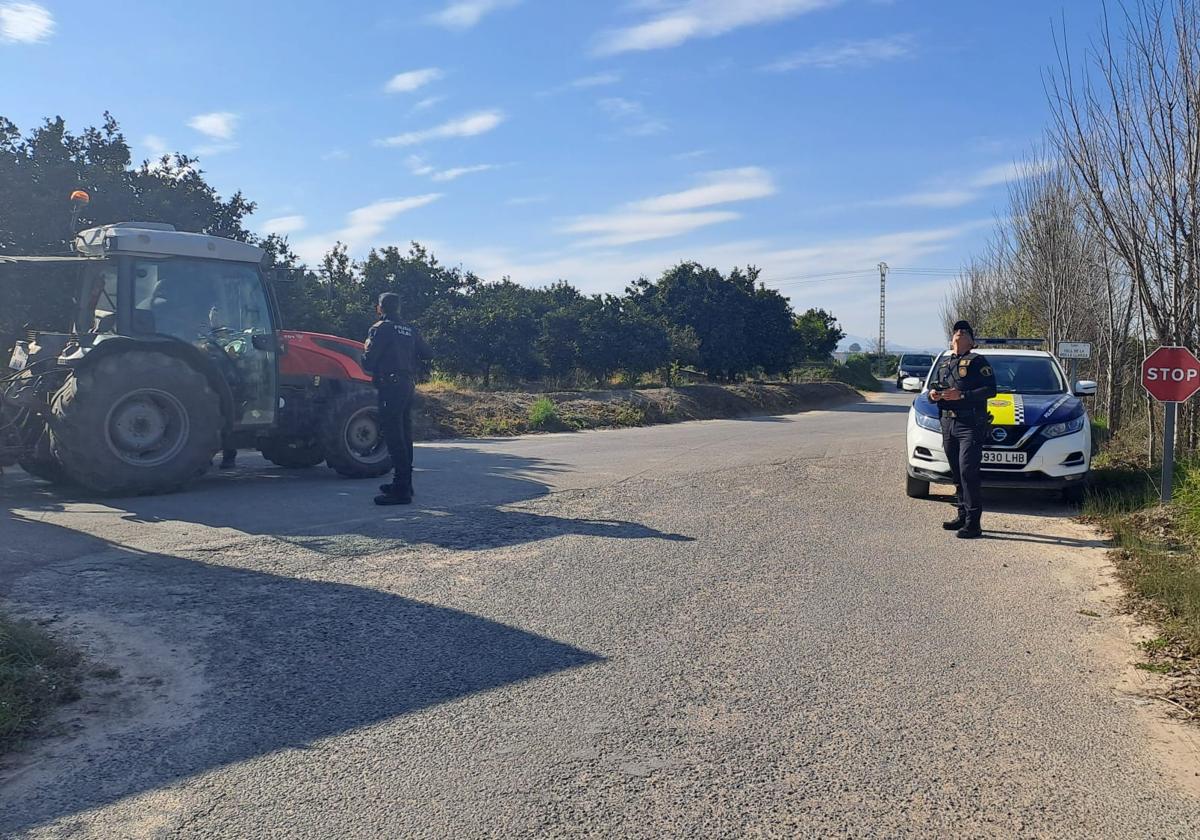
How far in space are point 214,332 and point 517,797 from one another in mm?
8080

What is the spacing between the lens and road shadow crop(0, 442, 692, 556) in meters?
7.72

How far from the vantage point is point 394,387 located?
30.7 ft

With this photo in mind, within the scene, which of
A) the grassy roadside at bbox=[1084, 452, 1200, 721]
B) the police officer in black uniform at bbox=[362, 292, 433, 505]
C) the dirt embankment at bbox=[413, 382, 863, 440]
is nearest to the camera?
the grassy roadside at bbox=[1084, 452, 1200, 721]

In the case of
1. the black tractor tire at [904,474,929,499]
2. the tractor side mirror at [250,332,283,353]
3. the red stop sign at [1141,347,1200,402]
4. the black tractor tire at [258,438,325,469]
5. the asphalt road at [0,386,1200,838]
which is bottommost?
the asphalt road at [0,386,1200,838]

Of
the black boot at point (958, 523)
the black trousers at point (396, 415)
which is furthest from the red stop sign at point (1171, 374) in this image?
the black trousers at point (396, 415)

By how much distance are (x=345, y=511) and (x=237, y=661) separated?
13.5 feet

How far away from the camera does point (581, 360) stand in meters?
29.7

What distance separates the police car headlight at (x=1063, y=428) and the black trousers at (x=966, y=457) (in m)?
1.26

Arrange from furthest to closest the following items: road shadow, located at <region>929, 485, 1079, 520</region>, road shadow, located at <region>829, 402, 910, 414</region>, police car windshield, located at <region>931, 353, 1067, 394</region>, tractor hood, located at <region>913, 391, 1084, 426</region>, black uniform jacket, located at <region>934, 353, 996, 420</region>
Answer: road shadow, located at <region>829, 402, 910, 414</region>
police car windshield, located at <region>931, 353, 1067, 394</region>
road shadow, located at <region>929, 485, 1079, 520</region>
tractor hood, located at <region>913, 391, 1084, 426</region>
black uniform jacket, located at <region>934, 353, 996, 420</region>

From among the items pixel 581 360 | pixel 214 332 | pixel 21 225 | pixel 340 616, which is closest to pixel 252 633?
pixel 340 616

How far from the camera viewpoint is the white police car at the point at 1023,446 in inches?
373

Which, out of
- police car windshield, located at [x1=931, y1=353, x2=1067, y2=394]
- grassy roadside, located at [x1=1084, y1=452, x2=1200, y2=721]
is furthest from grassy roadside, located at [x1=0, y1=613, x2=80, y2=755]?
police car windshield, located at [x1=931, y1=353, x2=1067, y2=394]

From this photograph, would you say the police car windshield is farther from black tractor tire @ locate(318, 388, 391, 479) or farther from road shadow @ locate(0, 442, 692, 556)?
black tractor tire @ locate(318, 388, 391, 479)

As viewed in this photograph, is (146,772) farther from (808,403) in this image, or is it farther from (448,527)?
(808,403)
